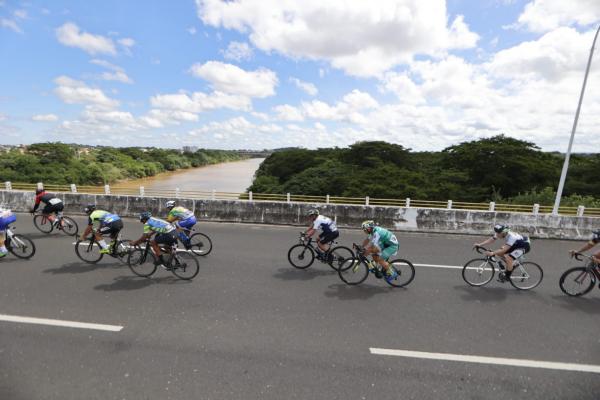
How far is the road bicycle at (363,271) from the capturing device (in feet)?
19.6

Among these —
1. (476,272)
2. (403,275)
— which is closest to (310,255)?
(403,275)

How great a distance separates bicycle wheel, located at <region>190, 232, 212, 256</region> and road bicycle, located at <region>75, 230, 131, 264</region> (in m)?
1.51

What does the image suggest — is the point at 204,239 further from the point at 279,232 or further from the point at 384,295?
the point at 384,295

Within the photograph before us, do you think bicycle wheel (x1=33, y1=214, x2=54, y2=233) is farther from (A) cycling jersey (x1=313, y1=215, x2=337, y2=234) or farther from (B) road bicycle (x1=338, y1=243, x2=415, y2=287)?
(B) road bicycle (x1=338, y1=243, x2=415, y2=287)

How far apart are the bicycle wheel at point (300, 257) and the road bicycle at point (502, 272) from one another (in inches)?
130

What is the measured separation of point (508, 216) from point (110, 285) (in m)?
12.3

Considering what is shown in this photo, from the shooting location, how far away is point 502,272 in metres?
6.05

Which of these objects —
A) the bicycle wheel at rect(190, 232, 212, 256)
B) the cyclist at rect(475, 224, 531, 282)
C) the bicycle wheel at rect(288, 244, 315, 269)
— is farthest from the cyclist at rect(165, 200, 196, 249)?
the cyclist at rect(475, 224, 531, 282)

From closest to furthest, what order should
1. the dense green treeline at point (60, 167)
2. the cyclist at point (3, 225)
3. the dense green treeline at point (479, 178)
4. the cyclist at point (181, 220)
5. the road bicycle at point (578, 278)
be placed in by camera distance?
1. the road bicycle at point (578, 278)
2. the cyclist at point (3, 225)
3. the cyclist at point (181, 220)
4. the dense green treeline at point (479, 178)
5. the dense green treeline at point (60, 167)

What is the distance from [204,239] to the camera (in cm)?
798

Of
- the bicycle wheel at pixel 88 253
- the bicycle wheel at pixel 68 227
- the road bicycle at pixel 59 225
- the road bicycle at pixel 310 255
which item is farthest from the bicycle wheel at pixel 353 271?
the bicycle wheel at pixel 68 227

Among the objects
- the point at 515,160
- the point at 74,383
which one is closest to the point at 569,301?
the point at 74,383

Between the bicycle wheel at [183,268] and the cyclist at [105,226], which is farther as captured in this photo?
the cyclist at [105,226]

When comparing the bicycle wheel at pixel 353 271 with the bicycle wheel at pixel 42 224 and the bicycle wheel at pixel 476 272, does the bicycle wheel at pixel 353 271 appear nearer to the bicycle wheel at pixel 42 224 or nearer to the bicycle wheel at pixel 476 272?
the bicycle wheel at pixel 476 272
